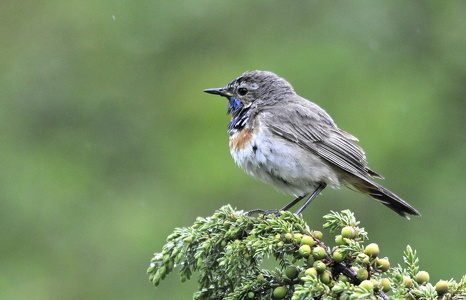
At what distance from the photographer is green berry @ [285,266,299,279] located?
2.94m

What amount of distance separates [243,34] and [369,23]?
61.2 inches

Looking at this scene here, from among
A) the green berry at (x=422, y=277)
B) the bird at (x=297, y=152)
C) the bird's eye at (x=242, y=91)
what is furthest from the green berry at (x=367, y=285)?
the bird's eye at (x=242, y=91)

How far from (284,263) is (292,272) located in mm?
293

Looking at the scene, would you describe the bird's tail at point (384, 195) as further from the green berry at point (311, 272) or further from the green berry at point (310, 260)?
the green berry at point (311, 272)

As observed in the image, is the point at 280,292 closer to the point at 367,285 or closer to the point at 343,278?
the point at 343,278

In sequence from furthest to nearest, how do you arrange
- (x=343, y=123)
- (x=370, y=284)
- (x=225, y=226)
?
(x=343, y=123) < (x=225, y=226) < (x=370, y=284)

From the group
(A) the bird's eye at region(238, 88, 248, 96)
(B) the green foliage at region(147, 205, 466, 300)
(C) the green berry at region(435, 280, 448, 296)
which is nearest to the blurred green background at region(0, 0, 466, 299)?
(A) the bird's eye at region(238, 88, 248, 96)

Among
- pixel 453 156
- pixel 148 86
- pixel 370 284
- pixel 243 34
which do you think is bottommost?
pixel 370 284

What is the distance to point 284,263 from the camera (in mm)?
3232

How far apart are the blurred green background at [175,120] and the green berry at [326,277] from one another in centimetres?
441

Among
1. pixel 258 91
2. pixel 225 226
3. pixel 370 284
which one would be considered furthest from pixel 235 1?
pixel 370 284

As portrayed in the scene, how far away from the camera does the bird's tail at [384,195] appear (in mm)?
4820

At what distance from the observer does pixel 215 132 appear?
7871 mm

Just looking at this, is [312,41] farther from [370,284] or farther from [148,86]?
[370,284]
